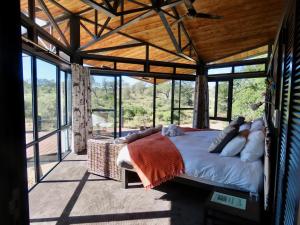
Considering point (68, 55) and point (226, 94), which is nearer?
point (68, 55)

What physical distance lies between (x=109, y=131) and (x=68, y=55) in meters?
2.42

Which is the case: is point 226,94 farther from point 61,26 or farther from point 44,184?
point 44,184

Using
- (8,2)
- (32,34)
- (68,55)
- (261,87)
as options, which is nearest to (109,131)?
(68,55)

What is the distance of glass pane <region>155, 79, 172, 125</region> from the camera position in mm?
6680

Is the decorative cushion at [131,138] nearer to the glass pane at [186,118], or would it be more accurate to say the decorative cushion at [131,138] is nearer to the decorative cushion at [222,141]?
the decorative cushion at [222,141]

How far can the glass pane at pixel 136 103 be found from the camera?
6191mm

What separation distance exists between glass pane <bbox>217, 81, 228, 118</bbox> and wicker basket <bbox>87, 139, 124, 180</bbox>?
15.1 ft

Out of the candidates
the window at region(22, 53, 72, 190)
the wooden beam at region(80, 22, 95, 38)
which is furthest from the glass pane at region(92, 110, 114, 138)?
the wooden beam at region(80, 22, 95, 38)

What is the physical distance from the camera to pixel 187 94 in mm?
7141

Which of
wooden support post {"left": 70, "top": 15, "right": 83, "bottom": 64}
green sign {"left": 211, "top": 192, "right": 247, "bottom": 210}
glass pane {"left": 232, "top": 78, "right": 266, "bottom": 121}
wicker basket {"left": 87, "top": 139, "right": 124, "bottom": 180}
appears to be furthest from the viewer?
glass pane {"left": 232, "top": 78, "right": 266, "bottom": 121}

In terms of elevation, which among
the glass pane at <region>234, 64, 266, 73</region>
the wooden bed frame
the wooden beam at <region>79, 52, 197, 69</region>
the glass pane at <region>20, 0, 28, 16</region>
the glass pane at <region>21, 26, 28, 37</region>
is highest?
the glass pane at <region>20, 0, 28, 16</region>

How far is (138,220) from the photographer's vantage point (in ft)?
8.09

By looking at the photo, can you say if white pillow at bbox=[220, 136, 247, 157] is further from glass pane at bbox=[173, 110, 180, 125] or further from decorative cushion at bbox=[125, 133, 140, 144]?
glass pane at bbox=[173, 110, 180, 125]

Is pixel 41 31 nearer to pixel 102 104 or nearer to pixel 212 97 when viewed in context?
pixel 102 104
